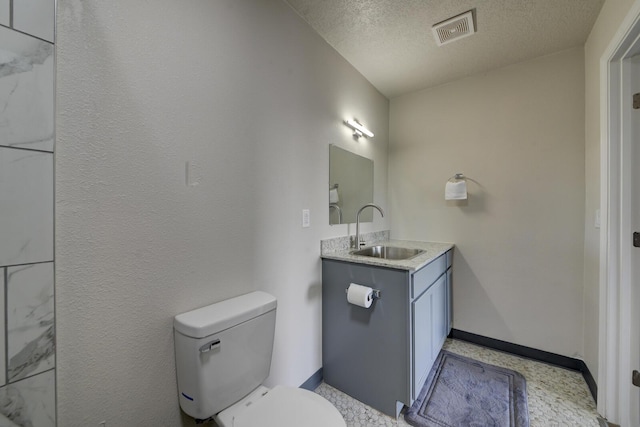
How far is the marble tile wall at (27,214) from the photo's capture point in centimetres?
63

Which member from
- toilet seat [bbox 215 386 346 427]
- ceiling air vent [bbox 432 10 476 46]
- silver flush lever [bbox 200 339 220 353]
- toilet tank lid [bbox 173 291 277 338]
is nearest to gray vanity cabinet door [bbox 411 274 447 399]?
toilet seat [bbox 215 386 346 427]

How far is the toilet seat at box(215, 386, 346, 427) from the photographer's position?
904 millimetres

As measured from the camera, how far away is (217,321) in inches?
37.4

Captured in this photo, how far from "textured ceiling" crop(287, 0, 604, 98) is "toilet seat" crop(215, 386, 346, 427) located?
2009mm

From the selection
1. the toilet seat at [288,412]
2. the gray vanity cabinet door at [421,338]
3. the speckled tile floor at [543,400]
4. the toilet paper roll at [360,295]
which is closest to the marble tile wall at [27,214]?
the toilet seat at [288,412]

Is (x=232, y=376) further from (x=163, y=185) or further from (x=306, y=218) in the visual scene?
(x=306, y=218)

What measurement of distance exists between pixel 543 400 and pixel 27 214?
2590 millimetres

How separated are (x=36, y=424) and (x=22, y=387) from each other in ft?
0.37

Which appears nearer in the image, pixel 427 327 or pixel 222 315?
pixel 222 315

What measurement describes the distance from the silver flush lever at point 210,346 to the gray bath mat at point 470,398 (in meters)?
1.21

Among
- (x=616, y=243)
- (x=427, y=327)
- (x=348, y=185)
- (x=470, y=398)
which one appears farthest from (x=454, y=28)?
(x=470, y=398)

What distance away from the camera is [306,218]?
5.28ft

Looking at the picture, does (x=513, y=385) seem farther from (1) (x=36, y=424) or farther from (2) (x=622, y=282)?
(1) (x=36, y=424)

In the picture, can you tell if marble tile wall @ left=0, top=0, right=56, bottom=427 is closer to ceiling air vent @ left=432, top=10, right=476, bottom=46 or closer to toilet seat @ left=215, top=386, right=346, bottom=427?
toilet seat @ left=215, top=386, right=346, bottom=427
